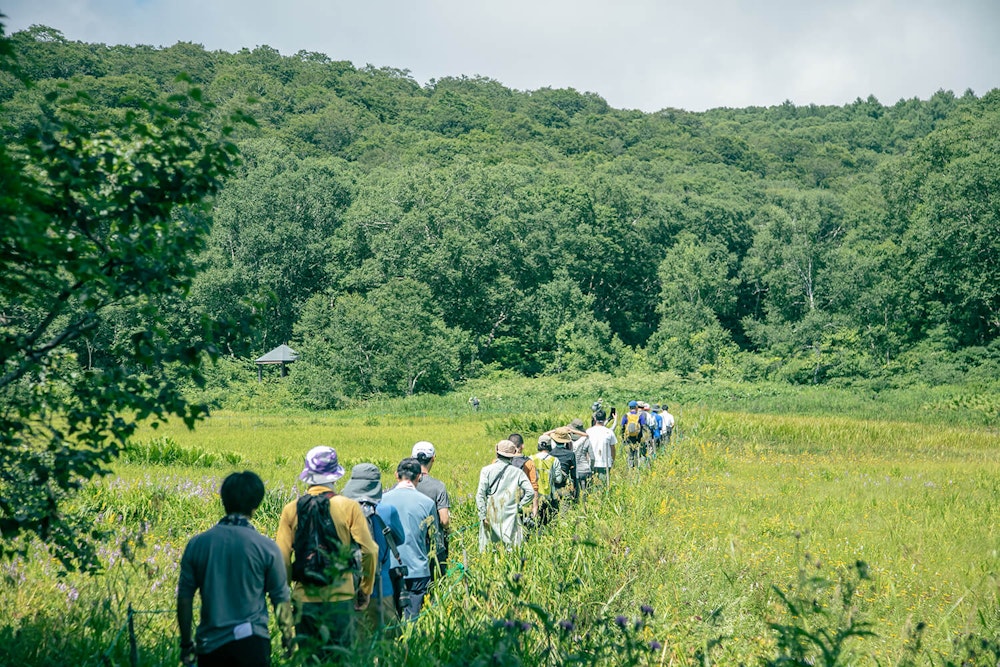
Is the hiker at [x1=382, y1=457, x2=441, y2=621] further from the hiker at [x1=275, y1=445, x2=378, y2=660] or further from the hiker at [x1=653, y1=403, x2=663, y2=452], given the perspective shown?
the hiker at [x1=653, y1=403, x2=663, y2=452]

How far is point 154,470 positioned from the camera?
1598cm

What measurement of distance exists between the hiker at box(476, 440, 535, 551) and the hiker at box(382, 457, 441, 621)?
4.02ft

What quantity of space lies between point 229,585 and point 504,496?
154 inches

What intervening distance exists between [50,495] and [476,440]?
68.2 feet

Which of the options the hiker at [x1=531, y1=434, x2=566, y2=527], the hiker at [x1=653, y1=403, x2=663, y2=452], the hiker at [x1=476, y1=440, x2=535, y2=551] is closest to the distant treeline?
the hiker at [x1=653, y1=403, x2=663, y2=452]

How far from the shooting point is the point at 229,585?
13.9ft

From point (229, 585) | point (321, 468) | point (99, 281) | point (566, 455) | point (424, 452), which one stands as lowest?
point (566, 455)

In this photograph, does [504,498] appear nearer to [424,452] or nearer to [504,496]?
[504,496]

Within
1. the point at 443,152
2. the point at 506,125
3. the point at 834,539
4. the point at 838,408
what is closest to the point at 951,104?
the point at 506,125

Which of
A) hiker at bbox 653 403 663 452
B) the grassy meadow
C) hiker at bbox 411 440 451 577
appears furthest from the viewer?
hiker at bbox 653 403 663 452

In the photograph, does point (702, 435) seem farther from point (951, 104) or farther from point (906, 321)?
point (951, 104)

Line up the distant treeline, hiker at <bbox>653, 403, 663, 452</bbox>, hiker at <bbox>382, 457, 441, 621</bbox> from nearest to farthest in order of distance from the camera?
Answer: hiker at <bbox>382, 457, 441, 621</bbox>
hiker at <bbox>653, 403, 663, 452</bbox>
the distant treeline

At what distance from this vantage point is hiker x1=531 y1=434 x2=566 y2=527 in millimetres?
9523

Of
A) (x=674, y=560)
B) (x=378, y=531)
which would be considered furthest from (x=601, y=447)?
(x=378, y=531)
